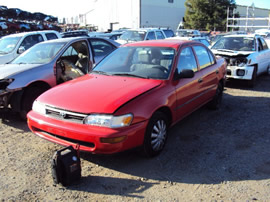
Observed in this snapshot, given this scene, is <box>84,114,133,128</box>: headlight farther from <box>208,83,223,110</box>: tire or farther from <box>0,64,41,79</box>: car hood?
<box>208,83,223,110</box>: tire

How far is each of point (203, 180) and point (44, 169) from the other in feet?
6.91

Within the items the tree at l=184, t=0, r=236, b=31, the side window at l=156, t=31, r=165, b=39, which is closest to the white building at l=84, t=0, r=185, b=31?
the tree at l=184, t=0, r=236, b=31

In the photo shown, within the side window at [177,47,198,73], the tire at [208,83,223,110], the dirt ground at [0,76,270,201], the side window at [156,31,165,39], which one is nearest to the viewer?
the dirt ground at [0,76,270,201]

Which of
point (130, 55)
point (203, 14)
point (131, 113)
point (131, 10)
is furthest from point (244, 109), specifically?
point (131, 10)

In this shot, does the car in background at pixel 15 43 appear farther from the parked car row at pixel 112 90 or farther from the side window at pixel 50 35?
the parked car row at pixel 112 90

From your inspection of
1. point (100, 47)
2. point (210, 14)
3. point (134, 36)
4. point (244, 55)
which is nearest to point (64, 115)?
point (100, 47)

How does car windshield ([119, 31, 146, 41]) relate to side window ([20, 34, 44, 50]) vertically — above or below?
above

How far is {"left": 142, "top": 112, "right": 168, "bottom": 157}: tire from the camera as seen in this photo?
3490 millimetres

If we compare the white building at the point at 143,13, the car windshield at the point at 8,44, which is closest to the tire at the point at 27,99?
the car windshield at the point at 8,44

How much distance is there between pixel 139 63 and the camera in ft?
14.7

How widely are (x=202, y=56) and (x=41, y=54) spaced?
3649mm

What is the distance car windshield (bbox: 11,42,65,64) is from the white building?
3280 centimetres

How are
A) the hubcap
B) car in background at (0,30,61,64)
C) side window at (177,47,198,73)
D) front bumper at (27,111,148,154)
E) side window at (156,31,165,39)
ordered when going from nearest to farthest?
front bumper at (27,111,148,154), the hubcap, side window at (177,47,198,73), car in background at (0,30,61,64), side window at (156,31,165,39)

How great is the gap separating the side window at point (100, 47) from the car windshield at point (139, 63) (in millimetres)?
1822
